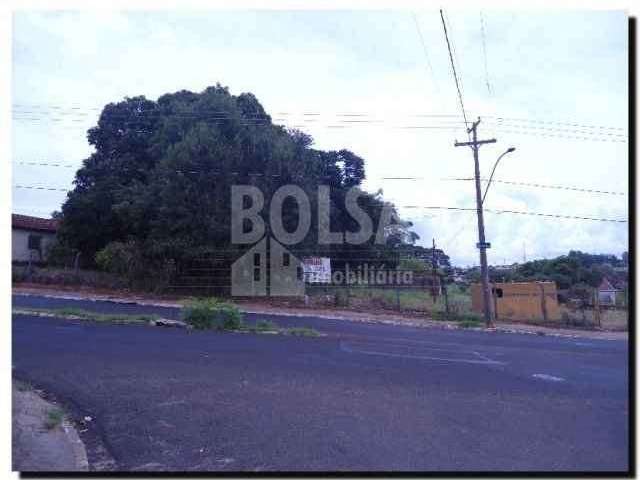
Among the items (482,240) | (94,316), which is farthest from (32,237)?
(482,240)

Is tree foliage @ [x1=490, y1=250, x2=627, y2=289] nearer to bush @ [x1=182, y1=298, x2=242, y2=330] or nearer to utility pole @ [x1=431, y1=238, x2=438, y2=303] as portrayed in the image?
utility pole @ [x1=431, y1=238, x2=438, y2=303]

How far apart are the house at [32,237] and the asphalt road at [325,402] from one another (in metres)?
11.6

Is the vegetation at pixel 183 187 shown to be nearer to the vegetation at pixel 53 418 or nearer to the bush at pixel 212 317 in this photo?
the bush at pixel 212 317

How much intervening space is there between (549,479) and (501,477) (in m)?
0.44

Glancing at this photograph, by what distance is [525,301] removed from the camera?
1161 inches

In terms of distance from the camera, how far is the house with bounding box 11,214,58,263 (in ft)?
86.4

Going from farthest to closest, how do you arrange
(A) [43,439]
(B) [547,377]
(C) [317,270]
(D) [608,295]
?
1. (C) [317,270]
2. (D) [608,295]
3. (B) [547,377]
4. (A) [43,439]

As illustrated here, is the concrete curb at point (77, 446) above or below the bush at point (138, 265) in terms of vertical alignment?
below

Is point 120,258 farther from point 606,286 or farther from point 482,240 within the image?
point 606,286

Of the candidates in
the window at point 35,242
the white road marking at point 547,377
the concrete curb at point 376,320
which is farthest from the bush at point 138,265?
the white road marking at point 547,377

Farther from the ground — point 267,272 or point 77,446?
point 267,272

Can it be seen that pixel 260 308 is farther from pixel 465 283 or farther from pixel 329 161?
pixel 465 283

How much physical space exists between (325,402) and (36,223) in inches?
961

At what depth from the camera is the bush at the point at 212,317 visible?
62.7 ft
